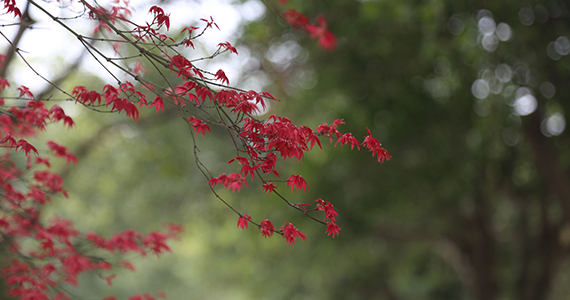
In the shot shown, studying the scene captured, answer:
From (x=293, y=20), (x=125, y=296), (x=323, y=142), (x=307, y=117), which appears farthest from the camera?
(x=125, y=296)

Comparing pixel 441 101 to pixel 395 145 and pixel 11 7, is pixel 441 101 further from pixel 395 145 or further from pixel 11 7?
pixel 11 7

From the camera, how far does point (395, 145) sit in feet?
16.2

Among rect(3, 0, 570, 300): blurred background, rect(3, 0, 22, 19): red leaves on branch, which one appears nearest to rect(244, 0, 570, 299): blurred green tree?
rect(3, 0, 570, 300): blurred background

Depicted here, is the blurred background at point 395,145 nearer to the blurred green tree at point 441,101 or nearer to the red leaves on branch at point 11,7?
the blurred green tree at point 441,101

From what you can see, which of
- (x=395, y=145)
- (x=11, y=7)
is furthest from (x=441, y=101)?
(x=11, y=7)

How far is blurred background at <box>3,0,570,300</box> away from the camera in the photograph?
15.3 ft

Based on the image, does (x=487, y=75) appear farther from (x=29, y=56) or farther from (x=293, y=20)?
(x=29, y=56)

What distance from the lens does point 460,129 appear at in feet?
17.2

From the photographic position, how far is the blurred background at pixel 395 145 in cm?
466

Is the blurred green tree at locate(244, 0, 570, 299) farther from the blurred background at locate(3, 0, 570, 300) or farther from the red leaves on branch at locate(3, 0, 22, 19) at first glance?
the red leaves on branch at locate(3, 0, 22, 19)

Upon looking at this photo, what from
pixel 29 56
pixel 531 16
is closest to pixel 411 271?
pixel 531 16

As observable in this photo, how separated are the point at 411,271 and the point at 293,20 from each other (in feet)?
23.2

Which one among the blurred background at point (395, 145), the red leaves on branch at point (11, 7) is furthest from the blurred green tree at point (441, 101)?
the red leaves on branch at point (11, 7)

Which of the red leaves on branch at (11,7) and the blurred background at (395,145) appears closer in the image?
the red leaves on branch at (11,7)
